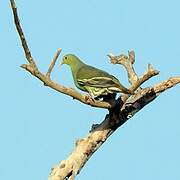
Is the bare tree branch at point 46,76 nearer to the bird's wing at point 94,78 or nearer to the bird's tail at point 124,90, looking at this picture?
the bird's tail at point 124,90

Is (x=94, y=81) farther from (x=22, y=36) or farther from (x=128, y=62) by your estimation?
(x=22, y=36)

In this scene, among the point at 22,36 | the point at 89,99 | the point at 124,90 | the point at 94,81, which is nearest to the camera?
the point at 22,36

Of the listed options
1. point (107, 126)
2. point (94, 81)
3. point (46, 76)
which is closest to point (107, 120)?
point (107, 126)

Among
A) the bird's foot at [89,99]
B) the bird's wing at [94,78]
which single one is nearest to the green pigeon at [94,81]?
the bird's wing at [94,78]

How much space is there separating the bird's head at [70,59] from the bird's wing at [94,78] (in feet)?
1.21

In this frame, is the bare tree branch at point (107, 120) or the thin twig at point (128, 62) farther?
the thin twig at point (128, 62)

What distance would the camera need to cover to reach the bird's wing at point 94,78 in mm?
9398

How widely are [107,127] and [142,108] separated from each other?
1.74ft

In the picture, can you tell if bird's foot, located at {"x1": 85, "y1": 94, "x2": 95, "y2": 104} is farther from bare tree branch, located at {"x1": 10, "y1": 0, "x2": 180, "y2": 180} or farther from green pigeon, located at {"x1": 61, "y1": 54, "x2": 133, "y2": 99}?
green pigeon, located at {"x1": 61, "y1": 54, "x2": 133, "y2": 99}

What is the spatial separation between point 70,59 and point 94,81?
4.07 ft

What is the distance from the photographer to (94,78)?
9.66m

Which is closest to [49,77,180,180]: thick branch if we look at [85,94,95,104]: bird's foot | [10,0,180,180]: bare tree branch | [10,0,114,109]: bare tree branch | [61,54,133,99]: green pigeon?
[10,0,180,180]: bare tree branch

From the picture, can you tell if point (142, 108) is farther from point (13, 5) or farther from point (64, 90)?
point (13, 5)

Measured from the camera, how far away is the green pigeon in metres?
9.31
